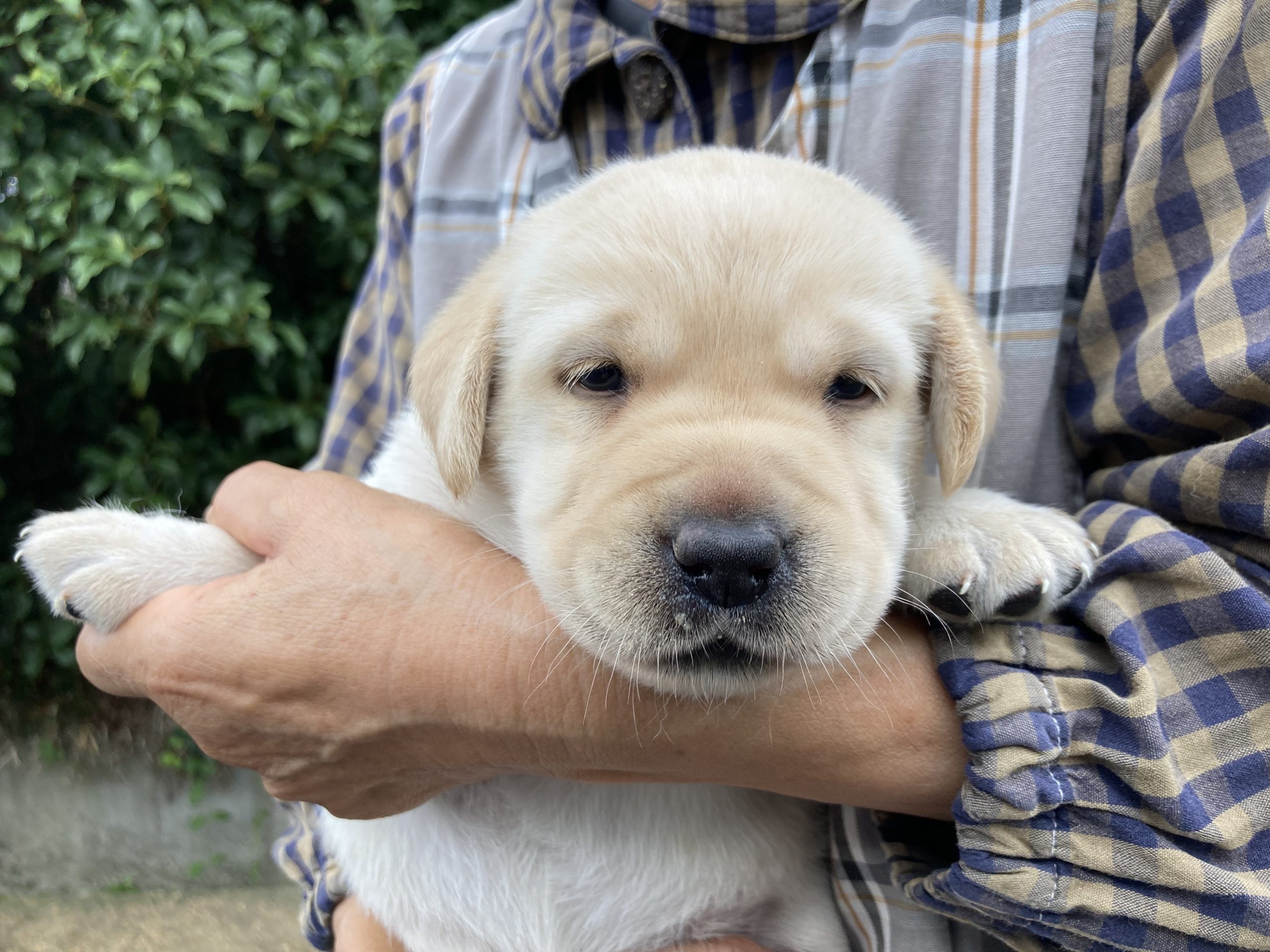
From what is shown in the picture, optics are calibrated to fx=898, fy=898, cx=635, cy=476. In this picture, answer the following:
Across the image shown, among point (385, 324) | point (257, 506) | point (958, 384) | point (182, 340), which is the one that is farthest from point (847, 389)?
point (182, 340)

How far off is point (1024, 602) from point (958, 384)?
430 mm

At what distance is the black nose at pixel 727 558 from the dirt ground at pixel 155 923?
3.68 m

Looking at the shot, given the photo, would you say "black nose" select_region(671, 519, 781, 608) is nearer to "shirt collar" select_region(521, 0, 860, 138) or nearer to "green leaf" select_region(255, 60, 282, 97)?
"shirt collar" select_region(521, 0, 860, 138)

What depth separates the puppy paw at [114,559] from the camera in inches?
72.2

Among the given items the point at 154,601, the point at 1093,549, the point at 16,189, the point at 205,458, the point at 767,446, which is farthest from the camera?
the point at 205,458

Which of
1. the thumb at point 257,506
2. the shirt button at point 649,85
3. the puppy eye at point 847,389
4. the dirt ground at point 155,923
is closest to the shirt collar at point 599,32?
the shirt button at point 649,85

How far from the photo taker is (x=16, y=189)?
3123mm

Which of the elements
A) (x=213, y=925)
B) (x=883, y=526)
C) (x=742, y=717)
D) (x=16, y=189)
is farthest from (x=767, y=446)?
(x=213, y=925)

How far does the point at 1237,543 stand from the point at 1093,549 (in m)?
0.24

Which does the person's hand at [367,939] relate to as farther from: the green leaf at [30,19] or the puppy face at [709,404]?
the green leaf at [30,19]

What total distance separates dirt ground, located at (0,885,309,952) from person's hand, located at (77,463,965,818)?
290 cm

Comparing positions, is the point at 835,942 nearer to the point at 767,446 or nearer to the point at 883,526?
the point at 883,526

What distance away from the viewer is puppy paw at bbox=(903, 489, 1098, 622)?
1545 mm

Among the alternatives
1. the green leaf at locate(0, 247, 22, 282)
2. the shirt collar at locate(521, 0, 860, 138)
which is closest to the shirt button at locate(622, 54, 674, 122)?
the shirt collar at locate(521, 0, 860, 138)
